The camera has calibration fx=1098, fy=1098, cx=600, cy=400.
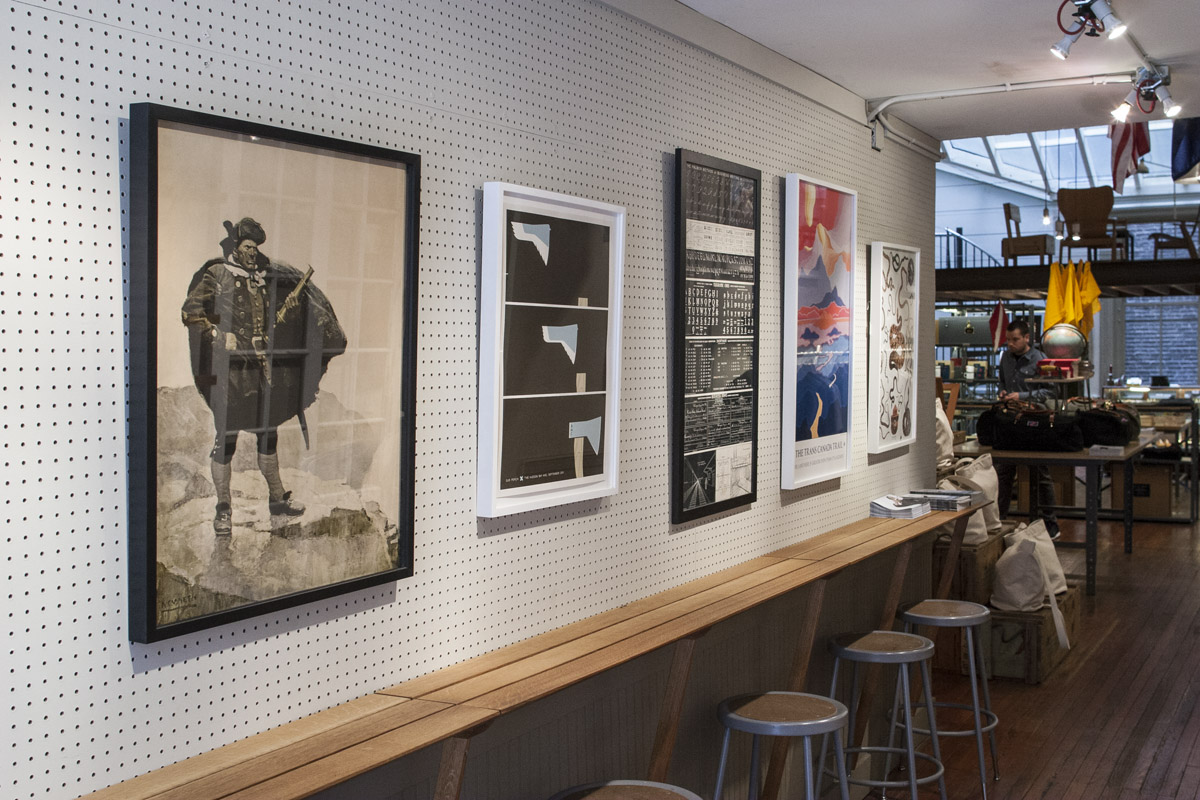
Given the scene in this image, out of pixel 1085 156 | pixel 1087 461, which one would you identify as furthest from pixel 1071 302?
pixel 1085 156

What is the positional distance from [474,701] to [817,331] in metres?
2.37

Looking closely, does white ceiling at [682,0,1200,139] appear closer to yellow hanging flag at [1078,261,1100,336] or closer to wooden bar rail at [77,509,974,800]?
wooden bar rail at [77,509,974,800]

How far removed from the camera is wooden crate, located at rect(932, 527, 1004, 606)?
19.9 ft

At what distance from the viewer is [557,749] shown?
2.85 m

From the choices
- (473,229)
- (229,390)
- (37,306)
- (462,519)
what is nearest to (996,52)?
(473,229)

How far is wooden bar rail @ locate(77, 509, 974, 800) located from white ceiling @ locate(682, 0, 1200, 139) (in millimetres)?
1755

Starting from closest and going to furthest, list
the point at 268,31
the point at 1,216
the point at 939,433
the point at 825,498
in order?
the point at 1,216
the point at 268,31
the point at 825,498
the point at 939,433

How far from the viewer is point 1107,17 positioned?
3248 mm

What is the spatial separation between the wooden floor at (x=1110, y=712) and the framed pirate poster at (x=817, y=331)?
1546 millimetres

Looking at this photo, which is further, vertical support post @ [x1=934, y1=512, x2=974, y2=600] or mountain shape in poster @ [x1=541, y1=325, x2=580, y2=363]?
vertical support post @ [x1=934, y1=512, x2=974, y2=600]

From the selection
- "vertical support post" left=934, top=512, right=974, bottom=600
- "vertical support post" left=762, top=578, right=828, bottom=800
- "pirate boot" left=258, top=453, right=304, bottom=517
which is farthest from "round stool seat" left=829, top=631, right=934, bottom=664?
"pirate boot" left=258, top=453, right=304, bottom=517

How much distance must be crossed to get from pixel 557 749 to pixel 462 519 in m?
0.77

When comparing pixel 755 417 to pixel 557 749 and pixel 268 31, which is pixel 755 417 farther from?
pixel 268 31

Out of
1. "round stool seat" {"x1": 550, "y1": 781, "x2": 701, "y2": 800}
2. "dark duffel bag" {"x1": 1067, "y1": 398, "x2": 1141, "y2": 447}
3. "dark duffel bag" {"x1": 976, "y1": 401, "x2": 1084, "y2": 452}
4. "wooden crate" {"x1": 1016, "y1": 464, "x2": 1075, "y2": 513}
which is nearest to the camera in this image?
"round stool seat" {"x1": 550, "y1": 781, "x2": 701, "y2": 800}
